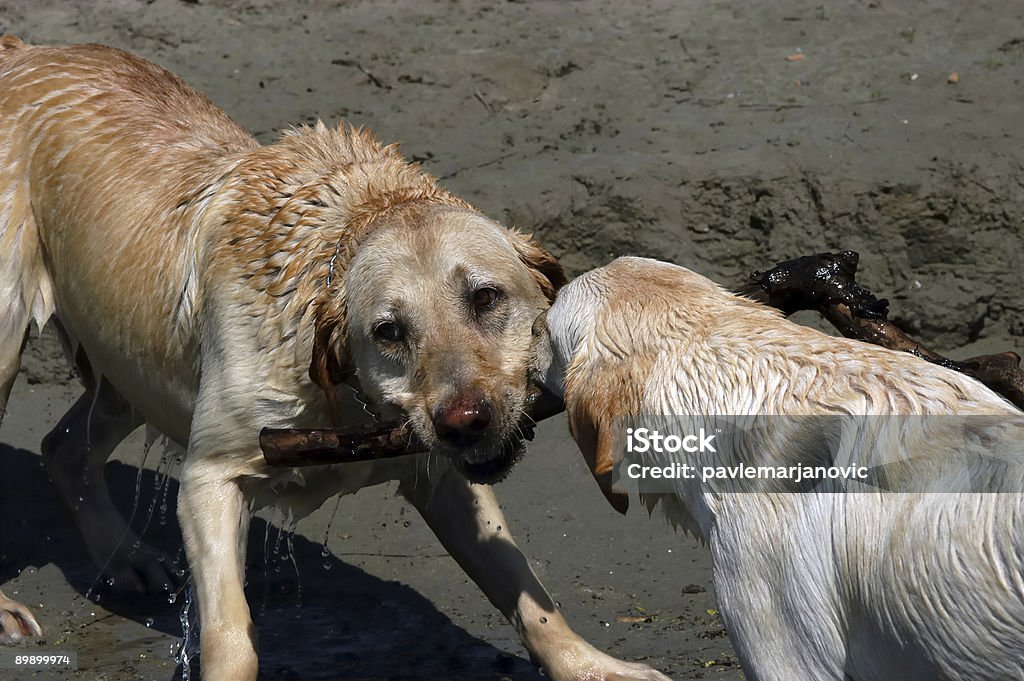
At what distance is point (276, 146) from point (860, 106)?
4638 mm

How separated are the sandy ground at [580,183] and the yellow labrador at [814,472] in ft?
5.83

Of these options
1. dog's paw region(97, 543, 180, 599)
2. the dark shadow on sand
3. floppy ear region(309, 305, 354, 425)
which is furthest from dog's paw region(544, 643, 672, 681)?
dog's paw region(97, 543, 180, 599)

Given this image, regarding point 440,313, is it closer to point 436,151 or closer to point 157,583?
point 157,583

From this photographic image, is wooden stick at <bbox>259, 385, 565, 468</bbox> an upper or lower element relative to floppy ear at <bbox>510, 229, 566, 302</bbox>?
lower

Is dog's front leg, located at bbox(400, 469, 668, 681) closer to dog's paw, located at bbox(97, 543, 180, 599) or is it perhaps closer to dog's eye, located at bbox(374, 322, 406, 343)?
dog's eye, located at bbox(374, 322, 406, 343)

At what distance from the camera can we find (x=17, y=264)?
6.16 metres

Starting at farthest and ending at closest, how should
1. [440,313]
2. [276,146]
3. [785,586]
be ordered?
[276,146], [440,313], [785,586]

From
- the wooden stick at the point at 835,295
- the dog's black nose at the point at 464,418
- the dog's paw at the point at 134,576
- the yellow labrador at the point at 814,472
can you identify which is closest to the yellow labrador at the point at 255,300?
the dog's black nose at the point at 464,418

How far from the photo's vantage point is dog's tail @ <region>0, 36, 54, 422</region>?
242 inches

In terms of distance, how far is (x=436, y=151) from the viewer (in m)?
8.84

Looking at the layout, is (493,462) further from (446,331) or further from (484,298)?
(484,298)

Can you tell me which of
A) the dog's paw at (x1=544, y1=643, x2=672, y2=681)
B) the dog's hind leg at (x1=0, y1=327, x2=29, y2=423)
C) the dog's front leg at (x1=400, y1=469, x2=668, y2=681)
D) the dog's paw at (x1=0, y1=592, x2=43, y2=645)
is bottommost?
the dog's paw at (x1=0, y1=592, x2=43, y2=645)

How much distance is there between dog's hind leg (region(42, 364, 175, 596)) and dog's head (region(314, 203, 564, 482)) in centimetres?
238

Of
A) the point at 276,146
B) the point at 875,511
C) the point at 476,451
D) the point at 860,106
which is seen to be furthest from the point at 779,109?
the point at 875,511
